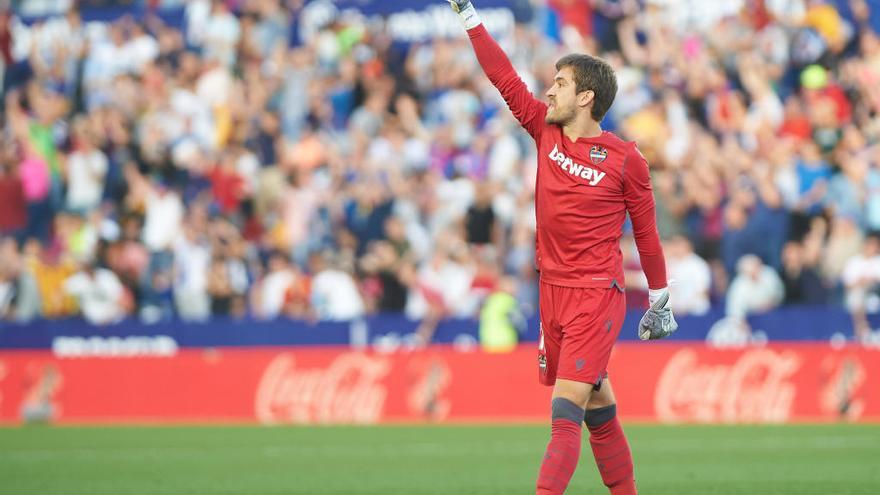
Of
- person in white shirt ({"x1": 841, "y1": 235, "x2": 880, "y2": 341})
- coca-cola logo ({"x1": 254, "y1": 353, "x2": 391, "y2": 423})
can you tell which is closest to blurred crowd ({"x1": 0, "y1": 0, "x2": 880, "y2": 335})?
person in white shirt ({"x1": 841, "y1": 235, "x2": 880, "y2": 341})

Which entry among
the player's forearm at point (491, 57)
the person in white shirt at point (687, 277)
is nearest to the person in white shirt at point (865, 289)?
the person in white shirt at point (687, 277)

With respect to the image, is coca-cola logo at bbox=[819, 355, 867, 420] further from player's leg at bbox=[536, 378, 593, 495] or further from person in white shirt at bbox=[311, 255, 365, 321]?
player's leg at bbox=[536, 378, 593, 495]

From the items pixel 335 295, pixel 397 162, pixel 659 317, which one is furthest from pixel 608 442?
pixel 397 162

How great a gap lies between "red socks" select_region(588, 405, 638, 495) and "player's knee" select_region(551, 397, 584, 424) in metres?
0.39

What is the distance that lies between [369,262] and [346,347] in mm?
1512

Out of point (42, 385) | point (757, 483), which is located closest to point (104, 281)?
point (42, 385)

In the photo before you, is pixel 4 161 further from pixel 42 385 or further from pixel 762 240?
pixel 762 240

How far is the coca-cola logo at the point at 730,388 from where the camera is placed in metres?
17.2

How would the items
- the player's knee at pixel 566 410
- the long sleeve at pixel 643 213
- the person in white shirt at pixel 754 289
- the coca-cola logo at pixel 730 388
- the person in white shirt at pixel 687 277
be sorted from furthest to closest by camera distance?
1. the person in white shirt at pixel 687 277
2. the person in white shirt at pixel 754 289
3. the coca-cola logo at pixel 730 388
4. the long sleeve at pixel 643 213
5. the player's knee at pixel 566 410

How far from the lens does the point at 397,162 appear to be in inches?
827

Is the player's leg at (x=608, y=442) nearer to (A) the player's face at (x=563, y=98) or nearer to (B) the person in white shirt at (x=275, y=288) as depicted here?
(A) the player's face at (x=563, y=98)

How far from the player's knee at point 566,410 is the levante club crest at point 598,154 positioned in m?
1.19

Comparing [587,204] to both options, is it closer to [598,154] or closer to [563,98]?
[598,154]

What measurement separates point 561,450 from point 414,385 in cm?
1122
